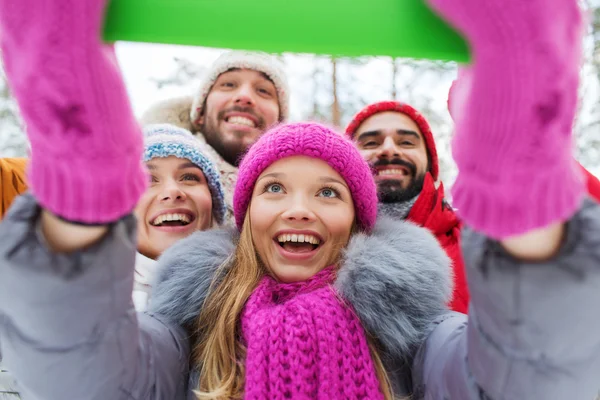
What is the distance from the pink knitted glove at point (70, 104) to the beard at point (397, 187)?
6.21 ft

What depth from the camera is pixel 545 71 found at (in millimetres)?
626

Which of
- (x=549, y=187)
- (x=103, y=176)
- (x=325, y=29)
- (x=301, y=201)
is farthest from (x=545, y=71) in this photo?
(x=301, y=201)

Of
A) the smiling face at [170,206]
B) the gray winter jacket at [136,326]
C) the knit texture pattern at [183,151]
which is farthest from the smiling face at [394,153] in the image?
the gray winter jacket at [136,326]

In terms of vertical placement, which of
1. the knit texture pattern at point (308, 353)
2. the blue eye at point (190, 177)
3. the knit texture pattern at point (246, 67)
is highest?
the knit texture pattern at point (246, 67)

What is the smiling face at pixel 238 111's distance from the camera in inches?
112

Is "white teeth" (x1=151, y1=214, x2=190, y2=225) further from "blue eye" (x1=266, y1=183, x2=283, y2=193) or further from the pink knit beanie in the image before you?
"blue eye" (x1=266, y1=183, x2=283, y2=193)

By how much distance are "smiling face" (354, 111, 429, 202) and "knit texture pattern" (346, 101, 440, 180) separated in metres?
0.03

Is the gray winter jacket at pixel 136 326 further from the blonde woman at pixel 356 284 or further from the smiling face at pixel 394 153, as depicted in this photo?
the smiling face at pixel 394 153

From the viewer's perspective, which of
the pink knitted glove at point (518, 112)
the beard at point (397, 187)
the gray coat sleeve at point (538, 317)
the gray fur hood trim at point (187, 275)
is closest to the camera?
the pink knitted glove at point (518, 112)

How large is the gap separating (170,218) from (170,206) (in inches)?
2.4

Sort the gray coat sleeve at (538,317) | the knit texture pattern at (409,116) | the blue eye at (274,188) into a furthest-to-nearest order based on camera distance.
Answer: the knit texture pattern at (409,116), the blue eye at (274,188), the gray coat sleeve at (538,317)

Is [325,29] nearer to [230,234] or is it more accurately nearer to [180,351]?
[180,351]

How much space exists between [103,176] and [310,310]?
2.53ft

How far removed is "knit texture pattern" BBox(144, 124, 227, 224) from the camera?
7.40 ft
